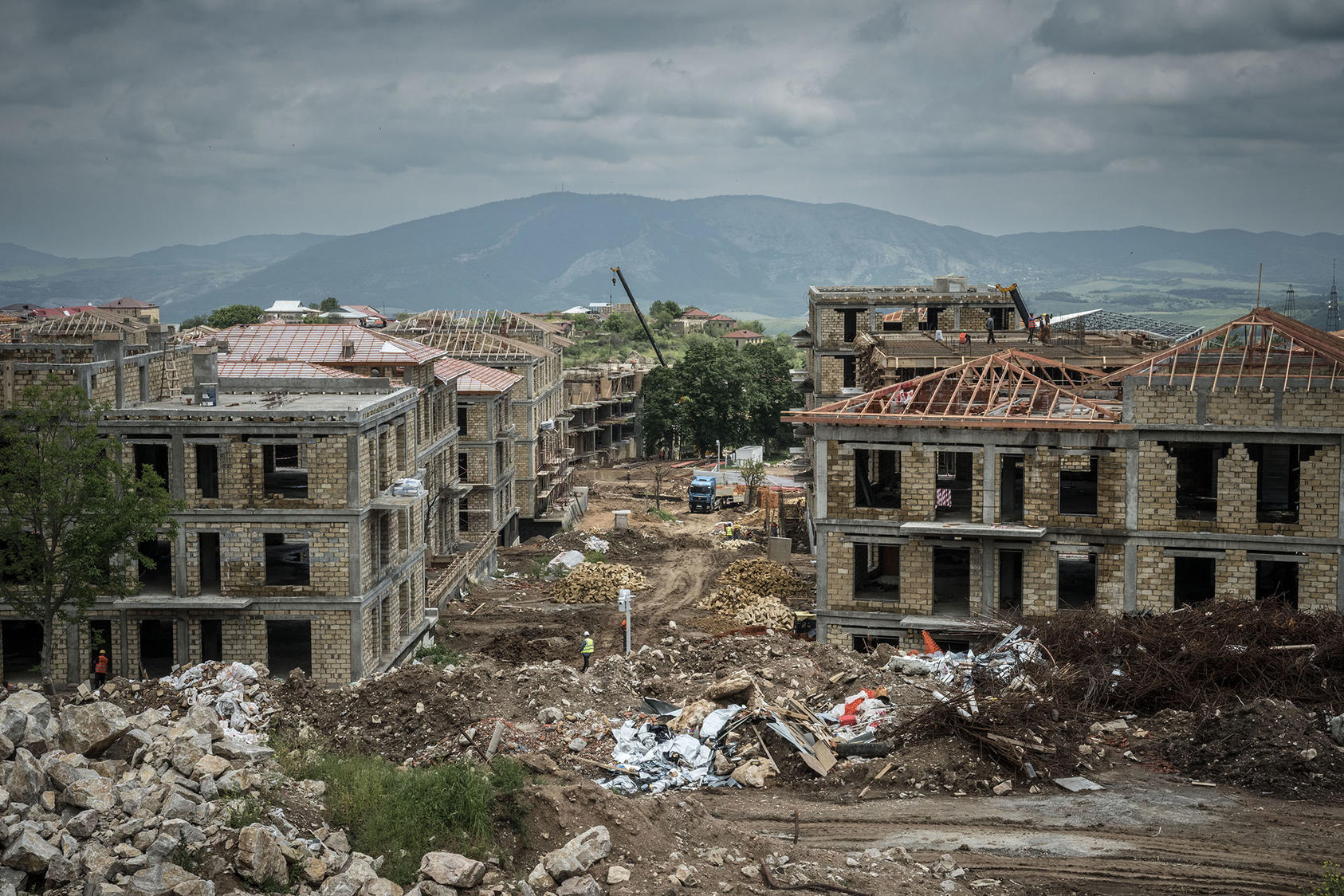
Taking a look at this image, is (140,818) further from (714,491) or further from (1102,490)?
(714,491)

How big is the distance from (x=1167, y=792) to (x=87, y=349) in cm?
2996

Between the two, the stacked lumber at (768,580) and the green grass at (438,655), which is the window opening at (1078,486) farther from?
the green grass at (438,655)

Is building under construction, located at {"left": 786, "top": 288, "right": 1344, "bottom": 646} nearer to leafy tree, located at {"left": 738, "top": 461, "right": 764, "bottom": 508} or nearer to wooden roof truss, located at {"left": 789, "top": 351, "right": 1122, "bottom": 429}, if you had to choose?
wooden roof truss, located at {"left": 789, "top": 351, "right": 1122, "bottom": 429}

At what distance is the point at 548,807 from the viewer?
75.5ft

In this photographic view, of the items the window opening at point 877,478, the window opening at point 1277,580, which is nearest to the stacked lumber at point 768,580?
the window opening at point 877,478

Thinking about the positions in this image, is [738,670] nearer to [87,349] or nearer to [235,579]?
[235,579]

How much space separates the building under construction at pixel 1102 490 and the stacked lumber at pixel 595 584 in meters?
18.6

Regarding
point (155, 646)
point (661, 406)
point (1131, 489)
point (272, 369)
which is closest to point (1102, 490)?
point (1131, 489)

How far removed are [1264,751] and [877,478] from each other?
21.8 m

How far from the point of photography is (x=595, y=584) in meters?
56.2

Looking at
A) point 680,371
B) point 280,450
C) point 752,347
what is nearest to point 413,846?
point 280,450

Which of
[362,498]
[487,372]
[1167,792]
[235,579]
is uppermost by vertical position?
[487,372]

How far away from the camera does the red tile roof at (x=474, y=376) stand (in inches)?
2312

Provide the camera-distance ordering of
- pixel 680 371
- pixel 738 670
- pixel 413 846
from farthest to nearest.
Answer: pixel 680 371 < pixel 738 670 < pixel 413 846
